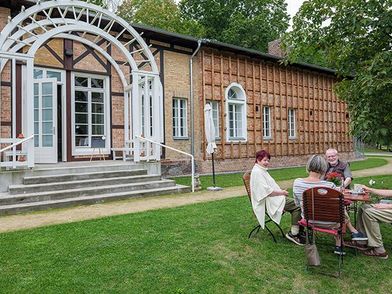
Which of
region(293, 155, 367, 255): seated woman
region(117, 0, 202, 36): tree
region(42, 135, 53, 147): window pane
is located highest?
region(117, 0, 202, 36): tree

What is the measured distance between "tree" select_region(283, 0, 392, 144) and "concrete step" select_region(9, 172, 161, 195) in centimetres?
499

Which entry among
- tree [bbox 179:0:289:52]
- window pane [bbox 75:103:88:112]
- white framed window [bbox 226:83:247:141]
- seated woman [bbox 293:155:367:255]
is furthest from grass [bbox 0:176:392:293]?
tree [bbox 179:0:289:52]

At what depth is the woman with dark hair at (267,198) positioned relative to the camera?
176 inches

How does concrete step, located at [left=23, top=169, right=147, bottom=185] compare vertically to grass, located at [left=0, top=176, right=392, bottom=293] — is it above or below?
above

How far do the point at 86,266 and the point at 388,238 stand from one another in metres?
3.92

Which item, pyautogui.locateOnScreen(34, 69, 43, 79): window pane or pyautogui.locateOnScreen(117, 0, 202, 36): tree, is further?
pyautogui.locateOnScreen(117, 0, 202, 36): tree

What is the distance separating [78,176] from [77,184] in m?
0.29

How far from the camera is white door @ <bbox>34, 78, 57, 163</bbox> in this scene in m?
9.80

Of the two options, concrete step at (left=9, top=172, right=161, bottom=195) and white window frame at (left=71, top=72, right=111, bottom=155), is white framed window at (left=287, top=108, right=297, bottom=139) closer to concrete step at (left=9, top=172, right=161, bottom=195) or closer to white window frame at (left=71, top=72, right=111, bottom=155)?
white window frame at (left=71, top=72, right=111, bottom=155)

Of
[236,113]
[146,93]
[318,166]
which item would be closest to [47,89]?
[146,93]

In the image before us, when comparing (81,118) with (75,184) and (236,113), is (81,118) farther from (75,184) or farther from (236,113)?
(236,113)

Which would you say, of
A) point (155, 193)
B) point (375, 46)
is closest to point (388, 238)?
point (375, 46)

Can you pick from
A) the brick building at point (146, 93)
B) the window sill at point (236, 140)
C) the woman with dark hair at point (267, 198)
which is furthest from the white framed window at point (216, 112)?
the woman with dark hair at point (267, 198)

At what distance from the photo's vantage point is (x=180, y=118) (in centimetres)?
1284
